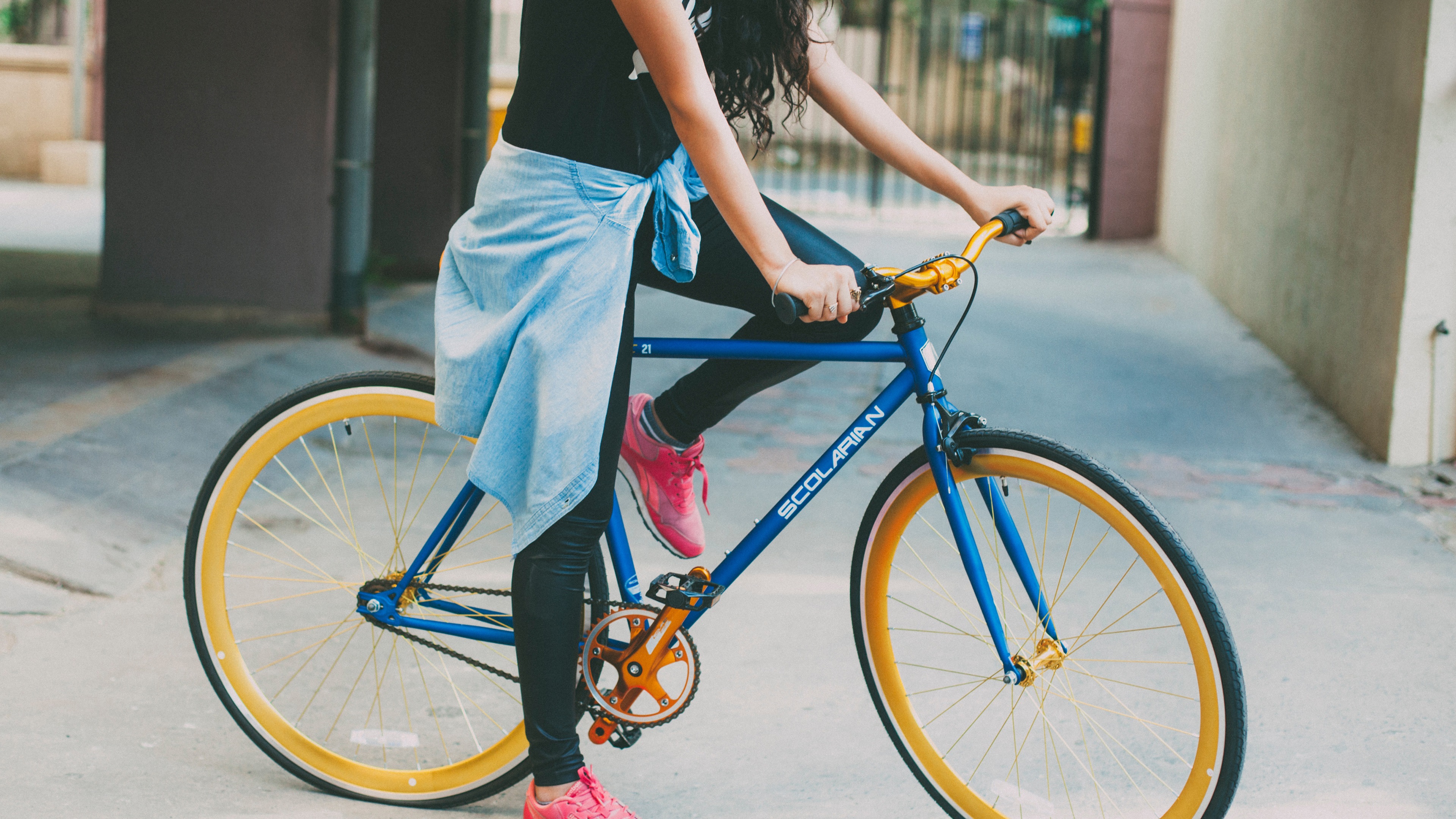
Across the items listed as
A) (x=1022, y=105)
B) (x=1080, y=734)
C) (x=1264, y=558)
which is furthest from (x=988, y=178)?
(x=1080, y=734)

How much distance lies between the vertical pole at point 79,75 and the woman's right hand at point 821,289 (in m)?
17.4

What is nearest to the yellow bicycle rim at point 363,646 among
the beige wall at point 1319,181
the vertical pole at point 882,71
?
the beige wall at point 1319,181

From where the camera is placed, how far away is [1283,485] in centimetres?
506

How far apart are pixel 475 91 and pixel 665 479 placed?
6831 mm

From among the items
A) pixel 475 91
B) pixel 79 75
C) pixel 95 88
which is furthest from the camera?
pixel 95 88

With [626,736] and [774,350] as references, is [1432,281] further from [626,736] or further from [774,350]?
[626,736]

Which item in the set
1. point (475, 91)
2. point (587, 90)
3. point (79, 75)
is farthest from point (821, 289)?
point (79, 75)

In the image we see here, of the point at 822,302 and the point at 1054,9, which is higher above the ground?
the point at 1054,9

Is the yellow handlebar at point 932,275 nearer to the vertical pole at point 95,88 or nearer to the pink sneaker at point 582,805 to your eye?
the pink sneaker at point 582,805

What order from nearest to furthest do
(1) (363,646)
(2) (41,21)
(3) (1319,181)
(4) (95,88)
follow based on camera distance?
(1) (363,646) < (3) (1319,181) < (4) (95,88) < (2) (41,21)

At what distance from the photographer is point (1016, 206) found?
2379mm

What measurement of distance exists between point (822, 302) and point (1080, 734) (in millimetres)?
1385

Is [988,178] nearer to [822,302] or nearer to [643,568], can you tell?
[643,568]

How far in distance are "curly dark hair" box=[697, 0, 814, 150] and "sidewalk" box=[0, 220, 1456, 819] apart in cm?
131
